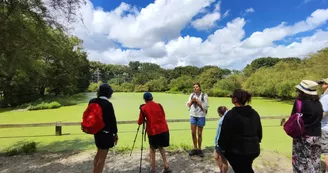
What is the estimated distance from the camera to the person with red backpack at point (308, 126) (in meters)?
2.28

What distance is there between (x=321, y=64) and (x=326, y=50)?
114 centimetres

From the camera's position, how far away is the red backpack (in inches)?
99.7

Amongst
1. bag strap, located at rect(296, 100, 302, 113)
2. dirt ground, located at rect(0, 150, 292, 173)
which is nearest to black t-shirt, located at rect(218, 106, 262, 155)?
bag strap, located at rect(296, 100, 302, 113)

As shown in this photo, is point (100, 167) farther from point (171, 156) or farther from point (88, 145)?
point (88, 145)

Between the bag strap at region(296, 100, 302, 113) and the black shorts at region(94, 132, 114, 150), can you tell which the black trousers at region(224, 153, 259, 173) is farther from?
the black shorts at region(94, 132, 114, 150)

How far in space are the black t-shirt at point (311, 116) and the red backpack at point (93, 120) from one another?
2.25 meters

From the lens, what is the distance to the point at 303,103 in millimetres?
2283

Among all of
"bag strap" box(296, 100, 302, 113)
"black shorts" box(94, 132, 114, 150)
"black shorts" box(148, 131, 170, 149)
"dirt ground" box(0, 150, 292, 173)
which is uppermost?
"bag strap" box(296, 100, 302, 113)

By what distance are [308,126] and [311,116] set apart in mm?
115

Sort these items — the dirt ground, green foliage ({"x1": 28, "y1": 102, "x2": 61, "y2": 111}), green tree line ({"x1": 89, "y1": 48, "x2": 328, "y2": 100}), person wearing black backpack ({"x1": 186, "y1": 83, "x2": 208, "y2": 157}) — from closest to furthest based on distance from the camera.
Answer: the dirt ground < person wearing black backpack ({"x1": 186, "y1": 83, "x2": 208, "y2": 157}) < green foliage ({"x1": 28, "y1": 102, "x2": 61, "y2": 111}) < green tree line ({"x1": 89, "y1": 48, "x2": 328, "y2": 100})

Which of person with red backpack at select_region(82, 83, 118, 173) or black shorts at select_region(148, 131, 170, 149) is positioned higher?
person with red backpack at select_region(82, 83, 118, 173)

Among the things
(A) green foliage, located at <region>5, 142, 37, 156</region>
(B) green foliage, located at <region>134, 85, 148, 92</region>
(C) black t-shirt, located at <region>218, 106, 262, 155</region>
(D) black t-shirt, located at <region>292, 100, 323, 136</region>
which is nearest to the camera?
(C) black t-shirt, located at <region>218, 106, 262, 155</region>

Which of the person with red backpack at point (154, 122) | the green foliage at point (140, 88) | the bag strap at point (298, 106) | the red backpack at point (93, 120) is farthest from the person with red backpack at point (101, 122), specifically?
the green foliage at point (140, 88)

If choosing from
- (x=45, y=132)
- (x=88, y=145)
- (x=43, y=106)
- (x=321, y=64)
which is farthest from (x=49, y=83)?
(x=321, y=64)
